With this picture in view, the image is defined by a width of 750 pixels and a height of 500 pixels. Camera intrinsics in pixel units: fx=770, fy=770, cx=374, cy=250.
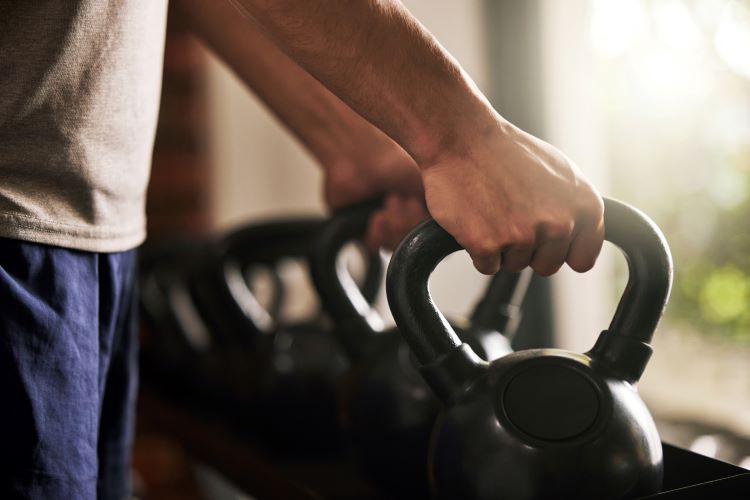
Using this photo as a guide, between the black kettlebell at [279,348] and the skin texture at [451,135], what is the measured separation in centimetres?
43

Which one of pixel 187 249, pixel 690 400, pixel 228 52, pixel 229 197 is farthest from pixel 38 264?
pixel 229 197

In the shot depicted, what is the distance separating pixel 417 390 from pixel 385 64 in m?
0.32

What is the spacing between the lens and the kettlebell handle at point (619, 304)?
0.59 m

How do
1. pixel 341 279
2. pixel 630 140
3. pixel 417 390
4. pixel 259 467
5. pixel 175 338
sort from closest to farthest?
pixel 417 390, pixel 341 279, pixel 259 467, pixel 175 338, pixel 630 140

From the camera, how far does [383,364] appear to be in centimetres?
79

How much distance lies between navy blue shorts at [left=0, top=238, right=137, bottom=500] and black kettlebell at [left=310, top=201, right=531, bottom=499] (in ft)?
0.86

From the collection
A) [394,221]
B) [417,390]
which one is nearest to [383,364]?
[417,390]

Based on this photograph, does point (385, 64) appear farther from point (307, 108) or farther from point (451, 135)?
point (307, 108)

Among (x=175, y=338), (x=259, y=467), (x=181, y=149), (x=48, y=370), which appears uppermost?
(x=48, y=370)

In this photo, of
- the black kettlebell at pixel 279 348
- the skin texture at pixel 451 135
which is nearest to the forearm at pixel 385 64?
the skin texture at pixel 451 135

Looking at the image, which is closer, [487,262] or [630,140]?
[487,262]

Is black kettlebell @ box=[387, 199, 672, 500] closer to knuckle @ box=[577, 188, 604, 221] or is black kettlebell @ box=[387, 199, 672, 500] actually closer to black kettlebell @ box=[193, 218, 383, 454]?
knuckle @ box=[577, 188, 604, 221]

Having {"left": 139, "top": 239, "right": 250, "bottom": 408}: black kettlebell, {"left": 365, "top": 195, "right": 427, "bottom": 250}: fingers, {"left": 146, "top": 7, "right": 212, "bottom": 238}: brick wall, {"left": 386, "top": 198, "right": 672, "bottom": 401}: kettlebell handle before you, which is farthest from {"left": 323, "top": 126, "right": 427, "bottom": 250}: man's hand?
{"left": 146, "top": 7, "right": 212, "bottom": 238}: brick wall

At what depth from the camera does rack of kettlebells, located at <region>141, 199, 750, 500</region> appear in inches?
22.5
